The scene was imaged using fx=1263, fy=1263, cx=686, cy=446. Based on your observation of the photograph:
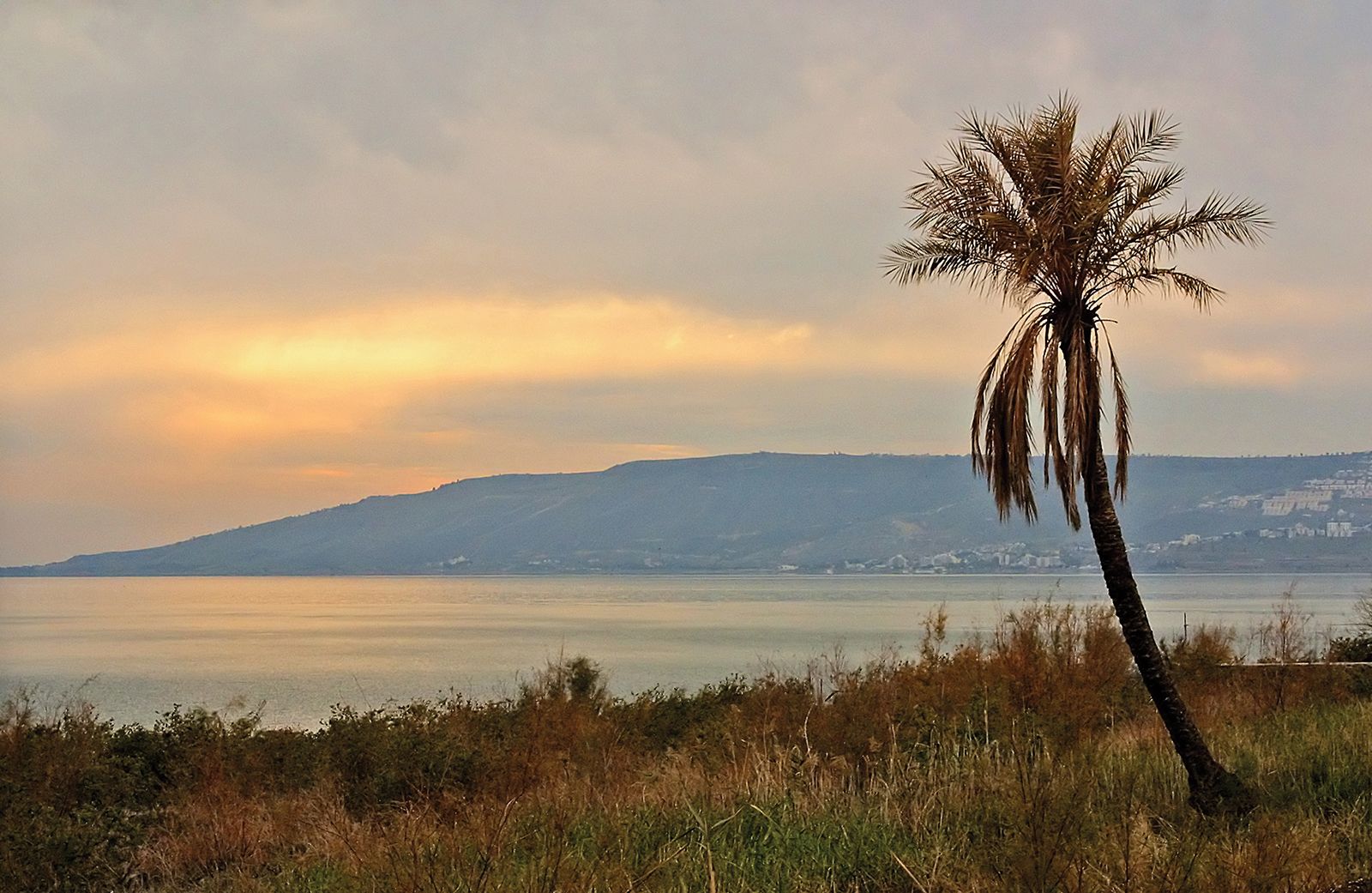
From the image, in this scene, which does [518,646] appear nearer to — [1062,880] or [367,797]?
[367,797]

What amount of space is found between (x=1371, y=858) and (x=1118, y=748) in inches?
265

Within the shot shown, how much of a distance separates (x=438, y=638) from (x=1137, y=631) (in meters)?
88.8

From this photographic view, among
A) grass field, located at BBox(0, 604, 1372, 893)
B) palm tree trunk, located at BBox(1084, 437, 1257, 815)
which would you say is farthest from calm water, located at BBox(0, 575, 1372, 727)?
palm tree trunk, located at BBox(1084, 437, 1257, 815)

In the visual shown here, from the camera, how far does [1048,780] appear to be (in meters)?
7.09

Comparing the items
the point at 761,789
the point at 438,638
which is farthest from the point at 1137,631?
the point at 438,638

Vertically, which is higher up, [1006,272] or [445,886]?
[1006,272]

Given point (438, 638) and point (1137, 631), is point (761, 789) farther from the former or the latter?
point (438, 638)

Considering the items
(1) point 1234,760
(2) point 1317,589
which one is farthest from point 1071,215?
(2) point 1317,589

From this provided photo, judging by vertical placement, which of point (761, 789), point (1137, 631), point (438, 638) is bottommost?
point (438, 638)

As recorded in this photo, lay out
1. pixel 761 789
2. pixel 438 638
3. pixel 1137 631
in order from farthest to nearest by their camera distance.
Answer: pixel 438 638, pixel 1137 631, pixel 761 789

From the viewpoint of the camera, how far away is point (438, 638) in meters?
98.4

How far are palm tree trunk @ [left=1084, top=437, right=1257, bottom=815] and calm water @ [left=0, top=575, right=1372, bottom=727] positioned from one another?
40.1 feet

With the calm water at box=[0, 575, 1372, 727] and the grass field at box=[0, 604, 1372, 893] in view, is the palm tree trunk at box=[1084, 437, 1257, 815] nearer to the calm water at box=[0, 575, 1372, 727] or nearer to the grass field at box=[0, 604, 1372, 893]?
the grass field at box=[0, 604, 1372, 893]

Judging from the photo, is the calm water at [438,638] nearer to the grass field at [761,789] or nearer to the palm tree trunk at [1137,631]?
the grass field at [761,789]
